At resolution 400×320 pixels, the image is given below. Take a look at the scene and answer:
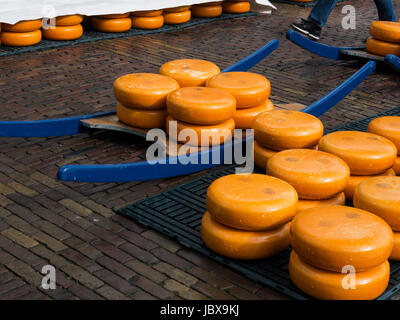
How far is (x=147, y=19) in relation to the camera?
8781 millimetres

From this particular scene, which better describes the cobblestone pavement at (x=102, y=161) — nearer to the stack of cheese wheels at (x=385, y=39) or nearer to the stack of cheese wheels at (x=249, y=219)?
the stack of cheese wheels at (x=249, y=219)

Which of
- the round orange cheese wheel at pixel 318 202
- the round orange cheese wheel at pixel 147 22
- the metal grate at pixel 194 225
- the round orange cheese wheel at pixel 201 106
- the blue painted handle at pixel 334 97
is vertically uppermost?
the round orange cheese wheel at pixel 201 106

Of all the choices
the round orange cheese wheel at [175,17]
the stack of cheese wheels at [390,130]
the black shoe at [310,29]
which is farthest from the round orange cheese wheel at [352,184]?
the round orange cheese wheel at [175,17]

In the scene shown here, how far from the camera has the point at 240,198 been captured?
3482 millimetres

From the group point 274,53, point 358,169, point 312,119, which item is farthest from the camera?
point 274,53

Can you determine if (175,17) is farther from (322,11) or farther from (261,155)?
(261,155)

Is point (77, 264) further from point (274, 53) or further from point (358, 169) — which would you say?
point (274, 53)

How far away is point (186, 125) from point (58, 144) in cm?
115

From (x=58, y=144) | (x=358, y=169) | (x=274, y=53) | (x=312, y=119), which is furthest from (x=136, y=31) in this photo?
(x=358, y=169)

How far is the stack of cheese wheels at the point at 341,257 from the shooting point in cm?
310

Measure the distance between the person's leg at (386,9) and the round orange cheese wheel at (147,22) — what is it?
297 centimetres

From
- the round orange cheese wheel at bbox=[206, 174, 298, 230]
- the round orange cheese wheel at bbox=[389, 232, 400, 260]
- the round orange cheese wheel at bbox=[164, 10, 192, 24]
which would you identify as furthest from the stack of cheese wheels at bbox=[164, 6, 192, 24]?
the round orange cheese wheel at bbox=[389, 232, 400, 260]

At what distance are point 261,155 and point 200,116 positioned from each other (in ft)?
1.72
